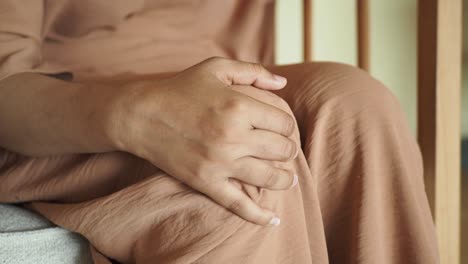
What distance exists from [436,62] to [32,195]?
1.65 feet

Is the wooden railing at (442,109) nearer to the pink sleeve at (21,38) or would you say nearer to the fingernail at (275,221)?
the fingernail at (275,221)

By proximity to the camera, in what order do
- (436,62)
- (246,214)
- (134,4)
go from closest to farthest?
1. (246,214)
2. (436,62)
3. (134,4)

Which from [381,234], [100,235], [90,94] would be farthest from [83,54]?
[381,234]

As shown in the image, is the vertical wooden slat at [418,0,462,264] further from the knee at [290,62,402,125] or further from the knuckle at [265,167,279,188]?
the knuckle at [265,167,279,188]

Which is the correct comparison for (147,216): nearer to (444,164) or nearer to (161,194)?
(161,194)

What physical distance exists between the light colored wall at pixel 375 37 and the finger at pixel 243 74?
0.83 metres

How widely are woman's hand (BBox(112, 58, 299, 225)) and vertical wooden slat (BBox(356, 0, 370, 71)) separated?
0.62 meters

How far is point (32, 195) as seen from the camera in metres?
0.47

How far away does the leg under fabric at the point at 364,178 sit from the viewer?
0.43 meters

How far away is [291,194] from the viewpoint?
1.32 feet

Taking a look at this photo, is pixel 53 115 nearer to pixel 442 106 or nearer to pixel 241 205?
pixel 241 205

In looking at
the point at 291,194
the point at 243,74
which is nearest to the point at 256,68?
the point at 243,74

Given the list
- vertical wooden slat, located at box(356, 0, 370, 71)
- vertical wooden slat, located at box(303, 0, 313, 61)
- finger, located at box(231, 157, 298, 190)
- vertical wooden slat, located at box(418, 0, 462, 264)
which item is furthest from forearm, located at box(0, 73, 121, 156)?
vertical wooden slat, located at box(303, 0, 313, 61)

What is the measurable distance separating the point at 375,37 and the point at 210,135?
94 cm
